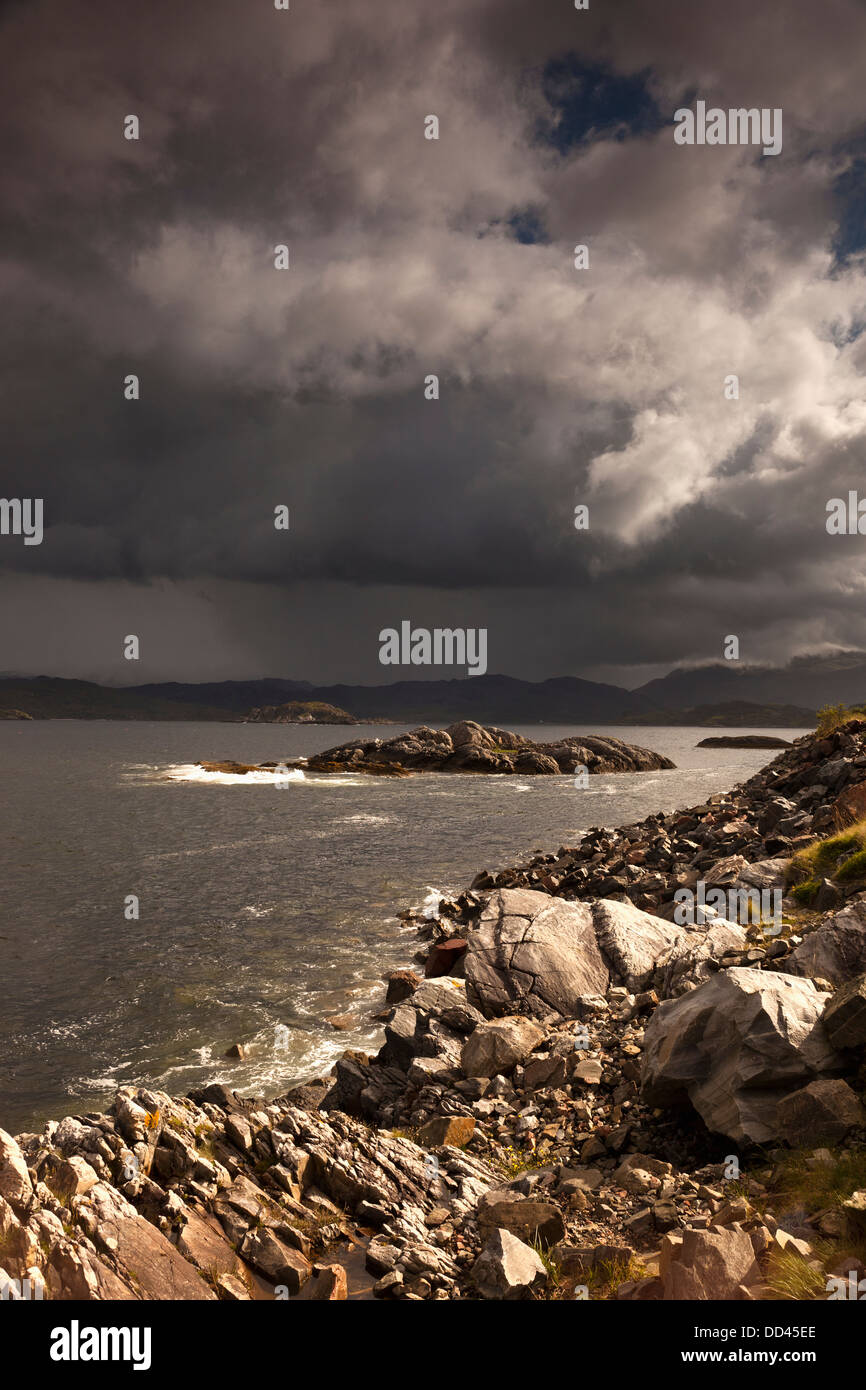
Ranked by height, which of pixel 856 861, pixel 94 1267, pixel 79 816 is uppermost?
pixel 856 861

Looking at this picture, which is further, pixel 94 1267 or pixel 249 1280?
pixel 249 1280

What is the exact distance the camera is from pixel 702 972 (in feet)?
46.9

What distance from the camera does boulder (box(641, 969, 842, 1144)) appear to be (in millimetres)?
9234

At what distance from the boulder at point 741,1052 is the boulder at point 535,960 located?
205 inches

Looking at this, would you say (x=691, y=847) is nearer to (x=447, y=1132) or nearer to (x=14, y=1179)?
(x=447, y=1132)

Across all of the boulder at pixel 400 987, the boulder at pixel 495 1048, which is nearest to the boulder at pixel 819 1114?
the boulder at pixel 495 1048

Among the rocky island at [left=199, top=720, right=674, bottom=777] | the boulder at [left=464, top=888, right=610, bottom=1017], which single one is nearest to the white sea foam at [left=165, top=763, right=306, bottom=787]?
the rocky island at [left=199, top=720, right=674, bottom=777]

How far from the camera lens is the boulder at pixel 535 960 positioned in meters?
16.3

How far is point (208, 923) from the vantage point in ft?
95.8

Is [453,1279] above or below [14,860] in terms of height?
above

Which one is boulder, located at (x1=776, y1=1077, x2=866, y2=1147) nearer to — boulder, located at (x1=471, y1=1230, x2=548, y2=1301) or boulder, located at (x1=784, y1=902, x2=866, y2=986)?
boulder, located at (x1=784, y1=902, x2=866, y2=986)

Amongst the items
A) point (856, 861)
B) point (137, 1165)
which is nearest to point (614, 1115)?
point (137, 1165)
